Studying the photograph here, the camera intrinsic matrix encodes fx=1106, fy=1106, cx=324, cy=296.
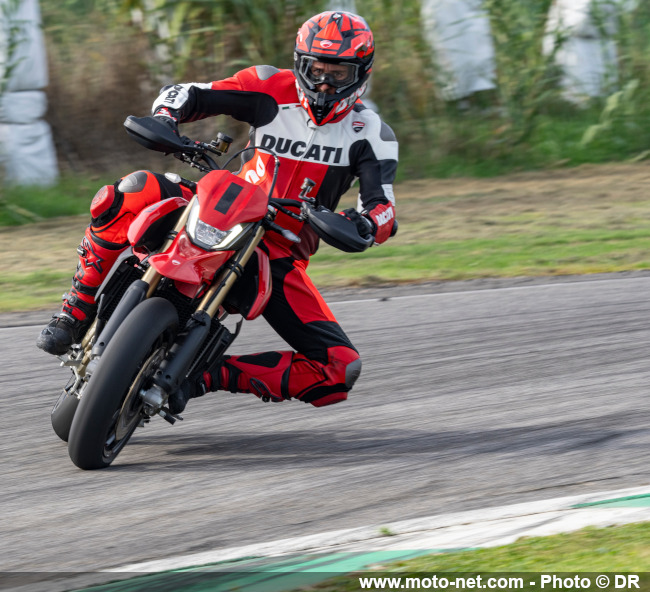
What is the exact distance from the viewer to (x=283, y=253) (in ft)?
16.3

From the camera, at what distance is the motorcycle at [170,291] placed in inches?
159

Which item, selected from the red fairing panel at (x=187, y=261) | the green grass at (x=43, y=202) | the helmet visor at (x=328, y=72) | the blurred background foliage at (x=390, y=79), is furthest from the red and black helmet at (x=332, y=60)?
the blurred background foliage at (x=390, y=79)

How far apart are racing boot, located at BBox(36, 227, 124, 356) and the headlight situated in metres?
0.57

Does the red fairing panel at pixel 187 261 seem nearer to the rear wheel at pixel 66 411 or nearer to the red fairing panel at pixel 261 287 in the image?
the red fairing panel at pixel 261 287

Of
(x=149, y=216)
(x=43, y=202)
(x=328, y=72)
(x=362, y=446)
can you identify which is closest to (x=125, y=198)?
(x=149, y=216)

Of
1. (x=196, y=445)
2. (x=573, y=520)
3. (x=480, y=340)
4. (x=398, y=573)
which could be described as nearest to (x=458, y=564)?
(x=398, y=573)

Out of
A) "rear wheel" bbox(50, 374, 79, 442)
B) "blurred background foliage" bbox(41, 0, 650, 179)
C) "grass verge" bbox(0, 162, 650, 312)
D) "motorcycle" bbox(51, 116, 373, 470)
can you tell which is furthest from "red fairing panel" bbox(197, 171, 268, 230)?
"blurred background foliage" bbox(41, 0, 650, 179)

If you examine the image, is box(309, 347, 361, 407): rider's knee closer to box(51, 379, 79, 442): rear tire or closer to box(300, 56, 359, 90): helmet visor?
box(51, 379, 79, 442): rear tire

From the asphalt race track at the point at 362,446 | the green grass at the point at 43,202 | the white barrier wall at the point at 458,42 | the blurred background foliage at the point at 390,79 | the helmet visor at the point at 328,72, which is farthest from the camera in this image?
the white barrier wall at the point at 458,42

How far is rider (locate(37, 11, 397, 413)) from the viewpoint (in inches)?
186

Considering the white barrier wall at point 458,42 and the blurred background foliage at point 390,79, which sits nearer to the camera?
the blurred background foliage at point 390,79

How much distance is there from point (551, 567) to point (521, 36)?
1262cm

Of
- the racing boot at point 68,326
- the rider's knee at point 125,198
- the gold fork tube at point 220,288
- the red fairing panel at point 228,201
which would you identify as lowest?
the racing boot at point 68,326

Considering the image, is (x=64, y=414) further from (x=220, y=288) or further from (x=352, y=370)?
(x=352, y=370)
